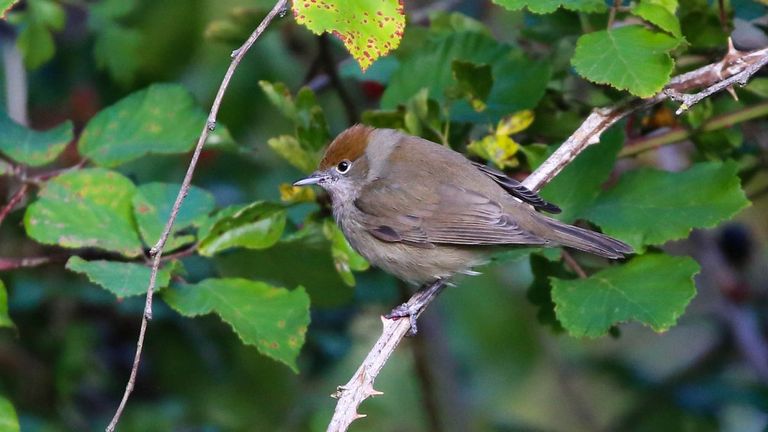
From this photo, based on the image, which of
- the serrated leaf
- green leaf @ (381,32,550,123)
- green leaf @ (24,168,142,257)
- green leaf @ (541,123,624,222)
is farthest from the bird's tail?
green leaf @ (24,168,142,257)

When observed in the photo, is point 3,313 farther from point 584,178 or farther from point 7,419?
point 584,178

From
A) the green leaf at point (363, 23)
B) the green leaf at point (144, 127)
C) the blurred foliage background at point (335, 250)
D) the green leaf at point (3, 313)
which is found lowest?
the blurred foliage background at point (335, 250)

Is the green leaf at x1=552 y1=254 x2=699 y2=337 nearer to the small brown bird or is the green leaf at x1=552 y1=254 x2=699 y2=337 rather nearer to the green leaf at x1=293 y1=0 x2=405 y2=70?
the small brown bird

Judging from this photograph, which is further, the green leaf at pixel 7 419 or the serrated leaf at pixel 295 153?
the serrated leaf at pixel 295 153

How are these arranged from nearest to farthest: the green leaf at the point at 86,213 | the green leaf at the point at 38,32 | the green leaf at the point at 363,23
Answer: the green leaf at the point at 363,23 < the green leaf at the point at 86,213 < the green leaf at the point at 38,32

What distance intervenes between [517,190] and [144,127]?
1416 mm

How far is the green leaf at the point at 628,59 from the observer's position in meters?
2.90

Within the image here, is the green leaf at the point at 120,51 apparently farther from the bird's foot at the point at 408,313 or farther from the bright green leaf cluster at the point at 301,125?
the bird's foot at the point at 408,313

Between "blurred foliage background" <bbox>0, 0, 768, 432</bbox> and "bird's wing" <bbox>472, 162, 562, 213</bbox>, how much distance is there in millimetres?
82

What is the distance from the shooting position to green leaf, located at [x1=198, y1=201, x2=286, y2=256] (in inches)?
125

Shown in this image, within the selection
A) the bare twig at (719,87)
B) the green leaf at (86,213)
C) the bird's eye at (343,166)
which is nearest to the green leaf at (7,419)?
the green leaf at (86,213)

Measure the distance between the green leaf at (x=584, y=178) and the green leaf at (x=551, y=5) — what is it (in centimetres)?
53

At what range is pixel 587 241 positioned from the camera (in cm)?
331

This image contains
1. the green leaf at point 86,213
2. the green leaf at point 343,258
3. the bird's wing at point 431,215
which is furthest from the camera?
the bird's wing at point 431,215
